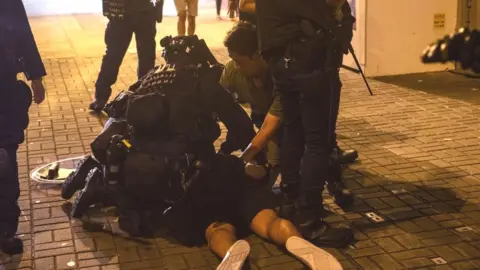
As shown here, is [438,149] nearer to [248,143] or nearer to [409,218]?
[409,218]

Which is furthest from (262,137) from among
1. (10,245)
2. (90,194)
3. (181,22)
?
(181,22)

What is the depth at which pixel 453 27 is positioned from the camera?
9031 mm

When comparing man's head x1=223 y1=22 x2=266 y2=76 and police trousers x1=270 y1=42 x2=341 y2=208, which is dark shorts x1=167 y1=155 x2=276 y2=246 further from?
man's head x1=223 y1=22 x2=266 y2=76

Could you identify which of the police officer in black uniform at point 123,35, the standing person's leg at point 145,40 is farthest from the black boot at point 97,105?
the standing person's leg at point 145,40

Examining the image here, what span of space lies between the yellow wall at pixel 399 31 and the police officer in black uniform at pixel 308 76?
4.62 m

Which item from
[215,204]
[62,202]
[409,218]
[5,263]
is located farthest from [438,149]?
[5,263]

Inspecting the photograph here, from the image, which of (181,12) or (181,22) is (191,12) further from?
(181,22)

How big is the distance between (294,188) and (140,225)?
1.00 meters

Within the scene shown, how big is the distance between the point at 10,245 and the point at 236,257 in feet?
4.56

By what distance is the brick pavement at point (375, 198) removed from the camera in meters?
4.08

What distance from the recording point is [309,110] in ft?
13.1

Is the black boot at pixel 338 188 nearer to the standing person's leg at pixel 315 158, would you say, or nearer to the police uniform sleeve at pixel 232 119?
the standing person's leg at pixel 315 158

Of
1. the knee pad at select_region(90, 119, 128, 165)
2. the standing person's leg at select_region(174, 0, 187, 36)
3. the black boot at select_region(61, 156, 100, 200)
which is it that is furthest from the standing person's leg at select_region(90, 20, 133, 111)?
the standing person's leg at select_region(174, 0, 187, 36)

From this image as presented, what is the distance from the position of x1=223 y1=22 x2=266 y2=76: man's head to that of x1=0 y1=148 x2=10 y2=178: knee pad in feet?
5.32
